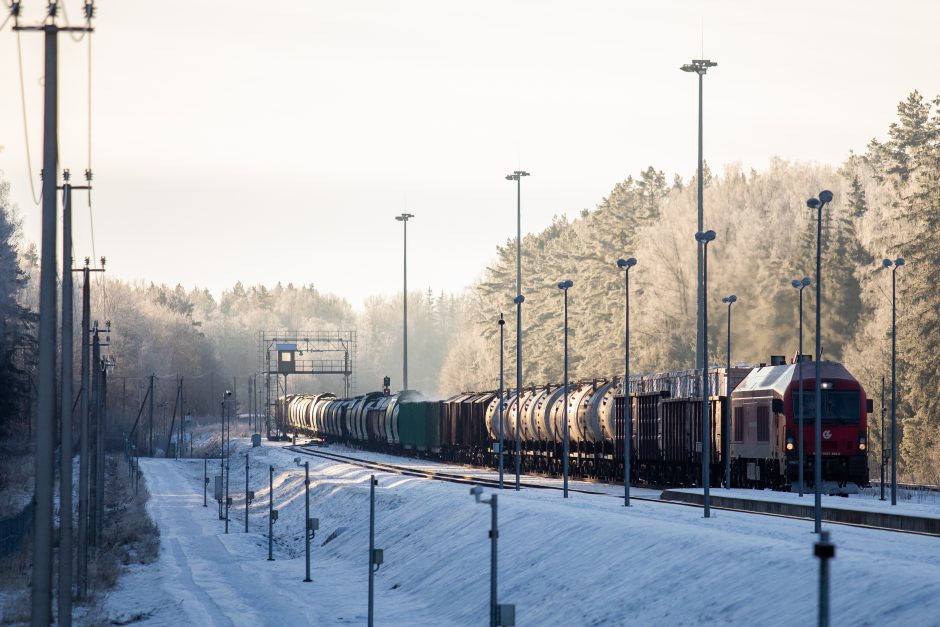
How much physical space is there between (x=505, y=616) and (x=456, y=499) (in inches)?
960

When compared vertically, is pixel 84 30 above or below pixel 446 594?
above

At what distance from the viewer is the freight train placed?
4569cm

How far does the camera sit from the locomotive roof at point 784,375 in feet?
151

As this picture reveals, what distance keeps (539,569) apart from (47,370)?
15.2 metres

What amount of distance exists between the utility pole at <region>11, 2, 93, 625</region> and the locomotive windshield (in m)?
31.3

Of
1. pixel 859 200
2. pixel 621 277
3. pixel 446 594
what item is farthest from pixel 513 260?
pixel 446 594

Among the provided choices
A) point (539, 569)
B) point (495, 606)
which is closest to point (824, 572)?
point (495, 606)

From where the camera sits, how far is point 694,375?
5188 cm

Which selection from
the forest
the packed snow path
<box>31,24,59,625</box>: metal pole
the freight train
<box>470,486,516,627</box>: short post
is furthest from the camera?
the forest

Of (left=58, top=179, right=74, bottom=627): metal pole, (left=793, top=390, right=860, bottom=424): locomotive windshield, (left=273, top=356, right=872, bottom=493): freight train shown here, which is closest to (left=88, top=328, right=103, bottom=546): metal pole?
(left=273, top=356, right=872, bottom=493): freight train

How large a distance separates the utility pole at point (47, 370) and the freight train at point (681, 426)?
2516cm

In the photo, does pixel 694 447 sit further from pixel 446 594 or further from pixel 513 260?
pixel 513 260

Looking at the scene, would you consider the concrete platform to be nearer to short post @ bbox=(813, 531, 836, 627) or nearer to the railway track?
the railway track

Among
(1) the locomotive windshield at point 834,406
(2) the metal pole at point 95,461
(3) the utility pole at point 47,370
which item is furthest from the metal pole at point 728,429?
(3) the utility pole at point 47,370
